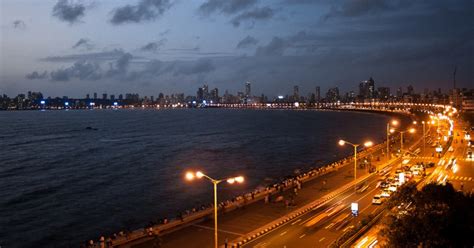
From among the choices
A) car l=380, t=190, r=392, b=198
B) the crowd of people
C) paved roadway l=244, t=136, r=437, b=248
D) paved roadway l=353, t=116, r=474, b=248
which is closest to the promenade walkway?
the crowd of people

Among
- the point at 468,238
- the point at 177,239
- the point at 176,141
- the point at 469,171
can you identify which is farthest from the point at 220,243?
the point at 176,141

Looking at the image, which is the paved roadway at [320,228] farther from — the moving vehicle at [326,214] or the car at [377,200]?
the car at [377,200]

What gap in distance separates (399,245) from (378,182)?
2657 cm

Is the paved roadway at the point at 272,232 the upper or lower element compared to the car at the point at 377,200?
lower

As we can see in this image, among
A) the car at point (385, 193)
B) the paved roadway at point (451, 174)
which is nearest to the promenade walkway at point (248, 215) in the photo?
the car at point (385, 193)

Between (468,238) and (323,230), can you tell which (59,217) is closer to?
(323,230)

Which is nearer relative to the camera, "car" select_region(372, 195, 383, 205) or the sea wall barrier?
the sea wall barrier

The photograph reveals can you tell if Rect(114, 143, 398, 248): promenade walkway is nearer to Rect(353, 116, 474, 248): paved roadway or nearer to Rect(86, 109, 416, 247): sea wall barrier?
Rect(86, 109, 416, 247): sea wall barrier

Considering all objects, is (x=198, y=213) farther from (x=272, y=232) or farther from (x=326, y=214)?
(x=326, y=214)

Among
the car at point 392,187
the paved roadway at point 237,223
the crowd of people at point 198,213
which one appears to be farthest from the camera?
the car at point 392,187

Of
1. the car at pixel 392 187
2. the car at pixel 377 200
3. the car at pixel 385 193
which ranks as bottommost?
the car at pixel 377 200

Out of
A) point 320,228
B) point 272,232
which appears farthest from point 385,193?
point 272,232

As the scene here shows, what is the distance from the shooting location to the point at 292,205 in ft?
118

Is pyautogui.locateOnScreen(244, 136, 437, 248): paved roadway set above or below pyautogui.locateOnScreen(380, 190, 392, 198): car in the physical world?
below
